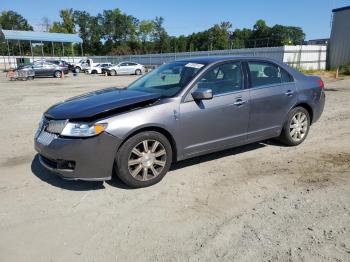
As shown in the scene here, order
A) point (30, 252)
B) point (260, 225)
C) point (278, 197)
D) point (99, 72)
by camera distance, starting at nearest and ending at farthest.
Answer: point (30, 252) → point (260, 225) → point (278, 197) → point (99, 72)

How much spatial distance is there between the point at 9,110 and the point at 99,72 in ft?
95.3

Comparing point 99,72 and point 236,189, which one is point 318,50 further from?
point 236,189

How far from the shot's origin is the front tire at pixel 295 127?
610cm

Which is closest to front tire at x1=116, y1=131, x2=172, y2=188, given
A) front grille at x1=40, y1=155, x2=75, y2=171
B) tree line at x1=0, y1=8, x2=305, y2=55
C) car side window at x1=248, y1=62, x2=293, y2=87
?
front grille at x1=40, y1=155, x2=75, y2=171

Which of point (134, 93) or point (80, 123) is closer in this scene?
point (80, 123)

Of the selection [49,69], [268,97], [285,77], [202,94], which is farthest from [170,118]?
[49,69]

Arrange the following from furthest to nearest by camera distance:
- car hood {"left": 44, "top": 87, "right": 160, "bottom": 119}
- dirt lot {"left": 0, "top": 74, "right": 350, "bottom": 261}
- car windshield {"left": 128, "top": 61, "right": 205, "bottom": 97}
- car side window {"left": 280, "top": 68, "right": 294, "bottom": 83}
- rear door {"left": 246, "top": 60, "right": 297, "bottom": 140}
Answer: car side window {"left": 280, "top": 68, "right": 294, "bottom": 83} < rear door {"left": 246, "top": 60, "right": 297, "bottom": 140} < car windshield {"left": 128, "top": 61, "right": 205, "bottom": 97} < car hood {"left": 44, "top": 87, "right": 160, "bottom": 119} < dirt lot {"left": 0, "top": 74, "right": 350, "bottom": 261}

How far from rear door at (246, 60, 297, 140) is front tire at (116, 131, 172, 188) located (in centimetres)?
160

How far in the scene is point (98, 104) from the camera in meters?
4.54

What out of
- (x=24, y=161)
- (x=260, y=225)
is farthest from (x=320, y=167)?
(x=24, y=161)

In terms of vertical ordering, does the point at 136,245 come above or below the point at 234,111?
below

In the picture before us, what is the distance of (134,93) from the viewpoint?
16.6ft

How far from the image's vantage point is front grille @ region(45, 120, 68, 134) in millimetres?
4363

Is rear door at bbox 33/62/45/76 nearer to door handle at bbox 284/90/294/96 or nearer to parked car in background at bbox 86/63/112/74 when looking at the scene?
parked car in background at bbox 86/63/112/74
